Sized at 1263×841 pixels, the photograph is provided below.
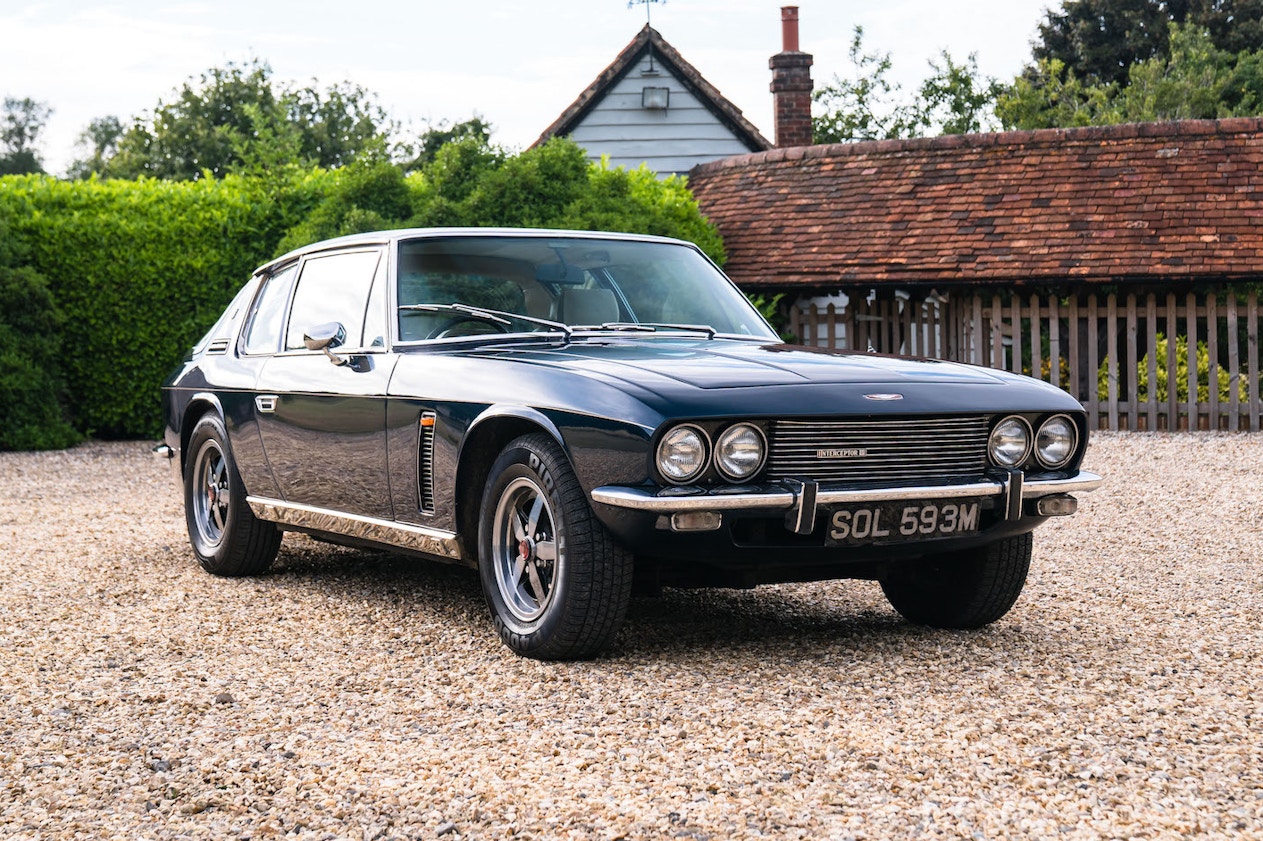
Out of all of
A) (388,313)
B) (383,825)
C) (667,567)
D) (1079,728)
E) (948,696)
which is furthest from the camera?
(388,313)

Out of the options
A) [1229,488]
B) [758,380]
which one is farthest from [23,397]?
[758,380]

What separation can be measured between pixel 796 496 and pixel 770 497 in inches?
3.7

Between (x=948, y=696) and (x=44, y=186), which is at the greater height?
(x=44, y=186)

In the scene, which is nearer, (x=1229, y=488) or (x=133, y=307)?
(x=1229, y=488)

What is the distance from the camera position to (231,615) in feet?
21.1

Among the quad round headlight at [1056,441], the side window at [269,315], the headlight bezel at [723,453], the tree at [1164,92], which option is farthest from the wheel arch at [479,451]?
the tree at [1164,92]

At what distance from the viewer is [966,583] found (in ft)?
19.0

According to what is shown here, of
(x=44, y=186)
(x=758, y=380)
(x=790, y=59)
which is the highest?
(x=790, y=59)

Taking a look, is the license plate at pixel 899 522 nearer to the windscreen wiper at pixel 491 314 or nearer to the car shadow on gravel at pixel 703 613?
the car shadow on gravel at pixel 703 613

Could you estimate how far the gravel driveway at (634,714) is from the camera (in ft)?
12.1

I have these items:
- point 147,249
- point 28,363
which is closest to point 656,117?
point 147,249

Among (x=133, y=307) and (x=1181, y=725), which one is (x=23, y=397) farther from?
(x=1181, y=725)

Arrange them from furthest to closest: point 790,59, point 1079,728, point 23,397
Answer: point 790,59 → point 23,397 → point 1079,728

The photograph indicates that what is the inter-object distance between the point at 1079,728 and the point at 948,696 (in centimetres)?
49
